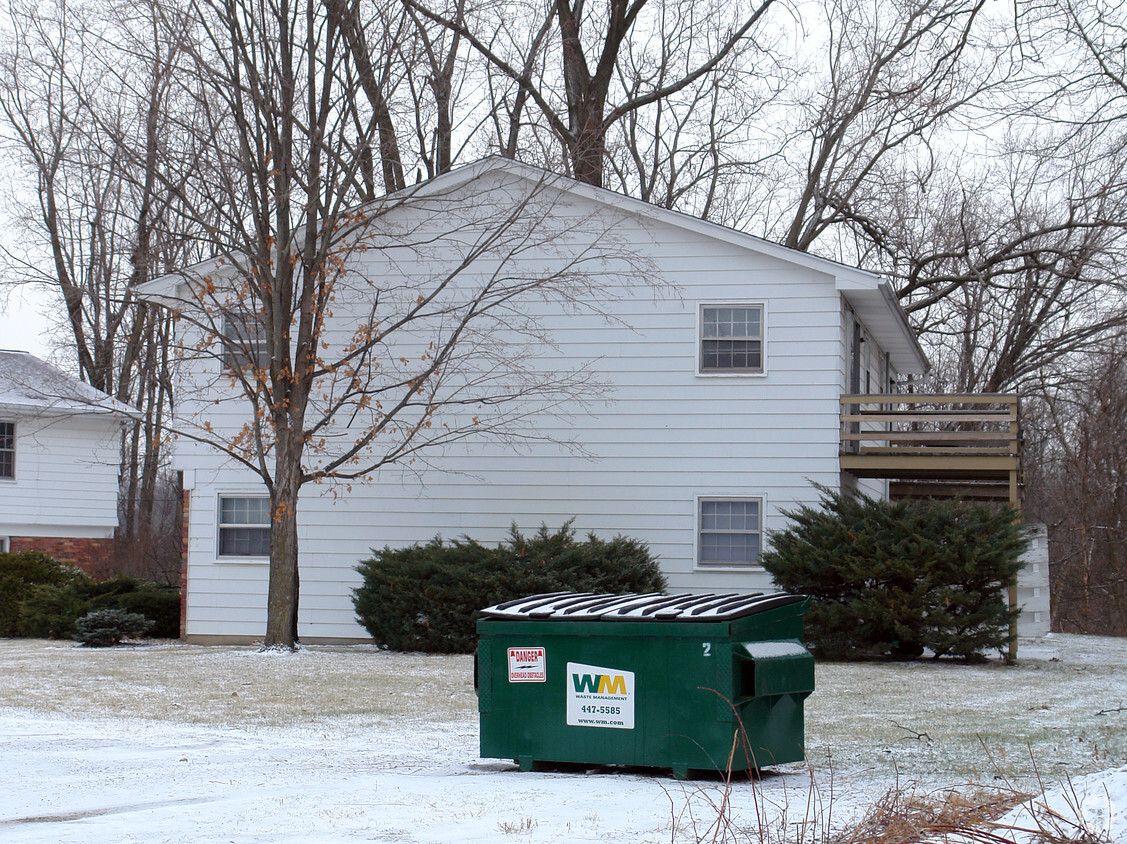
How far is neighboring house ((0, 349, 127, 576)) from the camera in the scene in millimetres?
30547

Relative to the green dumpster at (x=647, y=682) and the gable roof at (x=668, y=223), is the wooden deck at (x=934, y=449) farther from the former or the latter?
the green dumpster at (x=647, y=682)

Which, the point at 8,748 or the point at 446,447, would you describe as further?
the point at 446,447

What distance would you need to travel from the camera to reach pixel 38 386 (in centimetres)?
3172

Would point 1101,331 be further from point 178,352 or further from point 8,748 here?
point 8,748

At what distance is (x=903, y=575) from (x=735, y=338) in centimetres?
480

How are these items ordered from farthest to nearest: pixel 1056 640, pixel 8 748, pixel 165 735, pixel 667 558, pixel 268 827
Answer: pixel 1056 640, pixel 667 558, pixel 165 735, pixel 8 748, pixel 268 827

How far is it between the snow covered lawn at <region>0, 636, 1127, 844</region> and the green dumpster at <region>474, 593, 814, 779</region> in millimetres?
219

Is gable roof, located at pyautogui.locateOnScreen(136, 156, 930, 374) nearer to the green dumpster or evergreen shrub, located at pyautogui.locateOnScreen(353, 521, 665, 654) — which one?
evergreen shrub, located at pyautogui.locateOnScreen(353, 521, 665, 654)

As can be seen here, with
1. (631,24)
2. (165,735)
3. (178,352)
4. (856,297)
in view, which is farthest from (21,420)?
(165,735)

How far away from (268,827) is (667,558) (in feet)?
46.0

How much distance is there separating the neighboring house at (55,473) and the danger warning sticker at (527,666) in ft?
78.5

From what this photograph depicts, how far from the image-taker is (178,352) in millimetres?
20438

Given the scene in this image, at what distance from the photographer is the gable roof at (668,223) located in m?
19.1

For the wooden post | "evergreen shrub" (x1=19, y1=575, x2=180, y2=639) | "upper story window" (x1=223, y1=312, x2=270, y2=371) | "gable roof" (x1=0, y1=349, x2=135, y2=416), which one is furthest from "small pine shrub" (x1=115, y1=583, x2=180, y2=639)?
the wooden post
